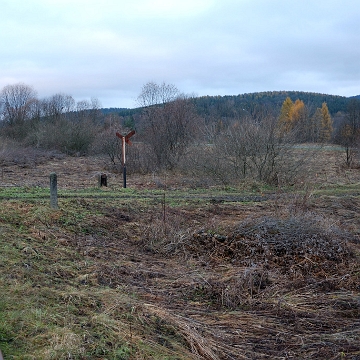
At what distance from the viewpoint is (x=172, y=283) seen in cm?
646

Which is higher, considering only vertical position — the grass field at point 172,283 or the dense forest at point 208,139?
the dense forest at point 208,139

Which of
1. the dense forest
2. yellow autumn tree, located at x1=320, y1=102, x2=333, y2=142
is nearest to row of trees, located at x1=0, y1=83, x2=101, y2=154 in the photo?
the dense forest

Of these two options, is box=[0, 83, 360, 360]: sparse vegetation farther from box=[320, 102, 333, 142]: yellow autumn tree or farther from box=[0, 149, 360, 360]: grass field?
box=[320, 102, 333, 142]: yellow autumn tree

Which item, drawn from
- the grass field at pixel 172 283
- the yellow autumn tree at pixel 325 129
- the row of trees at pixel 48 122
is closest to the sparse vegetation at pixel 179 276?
the grass field at pixel 172 283

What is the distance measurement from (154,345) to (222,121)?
1679 cm

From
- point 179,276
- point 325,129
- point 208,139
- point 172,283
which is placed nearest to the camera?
point 172,283

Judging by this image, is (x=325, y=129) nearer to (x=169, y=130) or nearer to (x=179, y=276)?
(x=169, y=130)

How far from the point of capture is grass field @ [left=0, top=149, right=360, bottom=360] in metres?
4.52

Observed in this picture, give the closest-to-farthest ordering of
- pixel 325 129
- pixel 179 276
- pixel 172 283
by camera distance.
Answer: pixel 172 283 → pixel 179 276 → pixel 325 129

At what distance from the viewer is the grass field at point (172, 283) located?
452cm

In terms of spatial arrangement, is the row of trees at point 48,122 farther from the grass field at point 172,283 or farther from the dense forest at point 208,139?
the grass field at point 172,283

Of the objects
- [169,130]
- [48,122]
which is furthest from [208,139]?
[48,122]

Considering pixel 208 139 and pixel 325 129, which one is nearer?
pixel 208 139

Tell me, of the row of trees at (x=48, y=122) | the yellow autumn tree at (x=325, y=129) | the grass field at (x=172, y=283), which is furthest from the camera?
the row of trees at (x=48, y=122)
